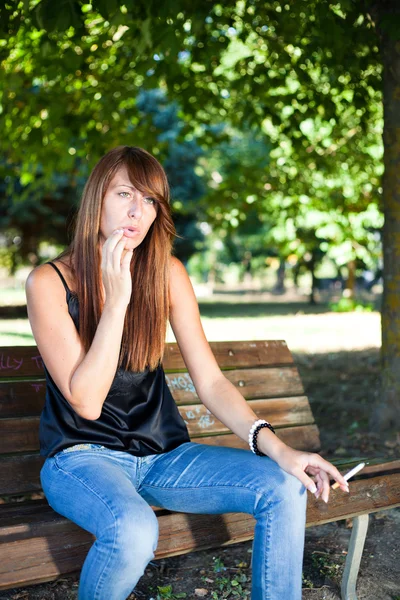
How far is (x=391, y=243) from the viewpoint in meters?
5.37

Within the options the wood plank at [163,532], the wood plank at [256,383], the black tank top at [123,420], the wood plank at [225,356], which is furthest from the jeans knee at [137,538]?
the wood plank at [256,383]

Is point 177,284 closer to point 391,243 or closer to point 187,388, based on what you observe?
point 187,388

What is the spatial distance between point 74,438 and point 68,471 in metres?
0.14

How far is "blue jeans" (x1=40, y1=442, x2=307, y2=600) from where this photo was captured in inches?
84.7

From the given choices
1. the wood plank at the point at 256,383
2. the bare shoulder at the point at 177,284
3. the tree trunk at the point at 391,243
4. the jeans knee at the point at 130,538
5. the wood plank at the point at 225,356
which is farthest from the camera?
the tree trunk at the point at 391,243

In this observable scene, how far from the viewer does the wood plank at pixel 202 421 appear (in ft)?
9.89

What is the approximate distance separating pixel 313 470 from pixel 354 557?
0.76m

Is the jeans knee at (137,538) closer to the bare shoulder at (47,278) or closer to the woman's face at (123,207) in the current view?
the bare shoulder at (47,278)

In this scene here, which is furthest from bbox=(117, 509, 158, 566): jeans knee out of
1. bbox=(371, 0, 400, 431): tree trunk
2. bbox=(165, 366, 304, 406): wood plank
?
bbox=(371, 0, 400, 431): tree trunk

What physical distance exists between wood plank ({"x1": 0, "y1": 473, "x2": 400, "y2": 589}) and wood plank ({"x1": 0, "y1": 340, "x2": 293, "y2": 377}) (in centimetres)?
66

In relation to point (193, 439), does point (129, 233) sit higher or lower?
higher

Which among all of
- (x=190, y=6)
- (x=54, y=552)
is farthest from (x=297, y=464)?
(x=190, y=6)

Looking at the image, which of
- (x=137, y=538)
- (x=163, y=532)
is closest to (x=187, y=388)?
(x=163, y=532)

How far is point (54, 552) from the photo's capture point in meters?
2.35
